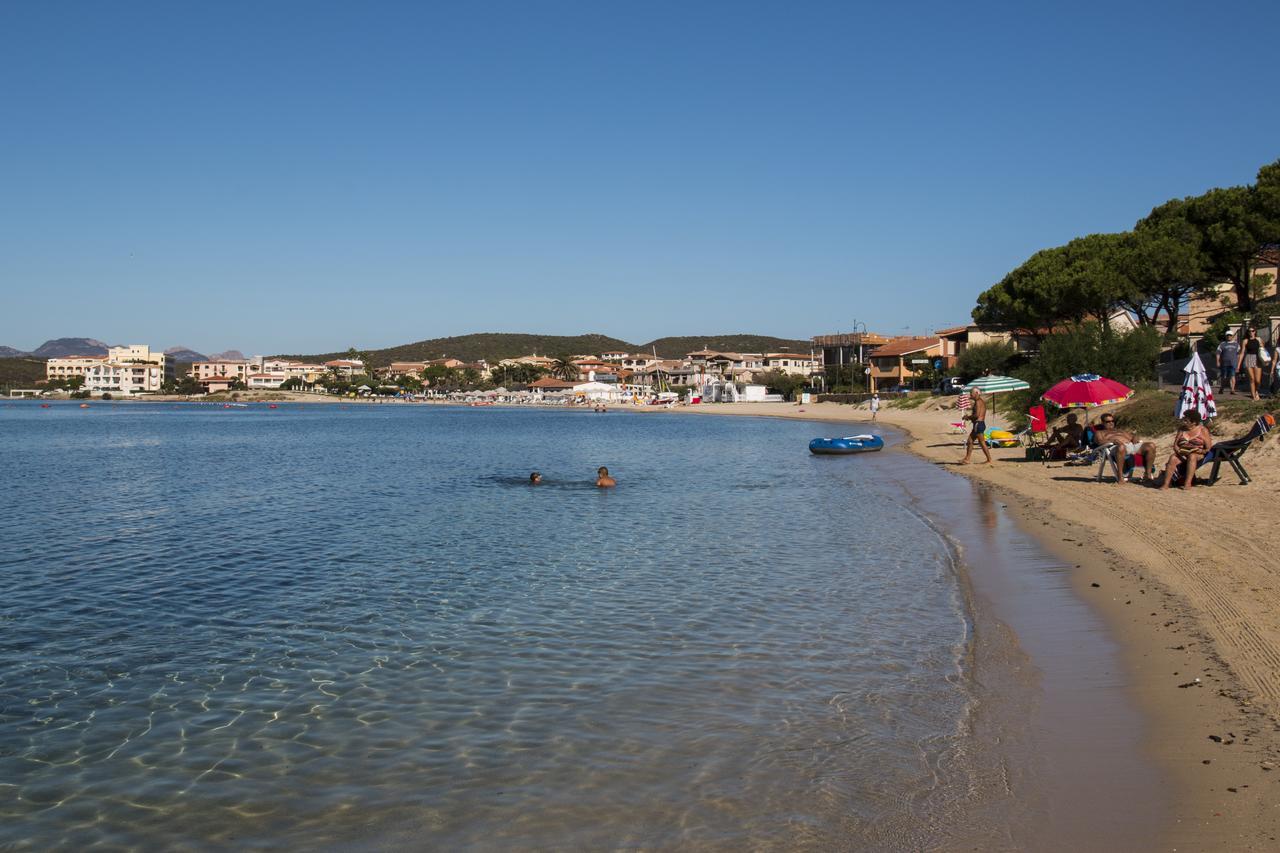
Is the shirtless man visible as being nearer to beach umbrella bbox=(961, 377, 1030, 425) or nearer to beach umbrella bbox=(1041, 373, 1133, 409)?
beach umbrella bbox=(1041, 373, 1133, 409)

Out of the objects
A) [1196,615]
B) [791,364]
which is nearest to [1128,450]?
[1196,615]

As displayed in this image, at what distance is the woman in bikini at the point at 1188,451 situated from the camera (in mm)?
17547

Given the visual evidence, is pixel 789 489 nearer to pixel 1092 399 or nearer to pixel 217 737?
pixel 1092 399

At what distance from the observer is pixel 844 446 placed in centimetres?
3838

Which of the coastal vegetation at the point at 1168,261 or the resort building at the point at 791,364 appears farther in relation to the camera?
the resort building at the point at 791,364

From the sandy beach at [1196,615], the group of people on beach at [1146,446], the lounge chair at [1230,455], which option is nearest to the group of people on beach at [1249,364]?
the group of people on beach at [1146,446]

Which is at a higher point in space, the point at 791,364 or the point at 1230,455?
the point at 791,364

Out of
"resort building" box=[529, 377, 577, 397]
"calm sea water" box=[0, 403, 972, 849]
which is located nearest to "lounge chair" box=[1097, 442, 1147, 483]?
"calm sea water" box=[0, 403, 972, 849]

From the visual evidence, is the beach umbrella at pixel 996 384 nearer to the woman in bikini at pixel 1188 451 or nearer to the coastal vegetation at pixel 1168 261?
the coastal vegetation at pixel 1168 261

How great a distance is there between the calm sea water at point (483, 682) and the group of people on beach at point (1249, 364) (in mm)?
10792

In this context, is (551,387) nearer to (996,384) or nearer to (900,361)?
(900,361)

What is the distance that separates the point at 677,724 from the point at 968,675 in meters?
2.90

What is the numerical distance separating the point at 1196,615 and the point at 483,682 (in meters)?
6.91

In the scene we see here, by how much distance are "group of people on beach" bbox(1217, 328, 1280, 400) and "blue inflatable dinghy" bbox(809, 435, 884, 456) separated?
12.9 metres
